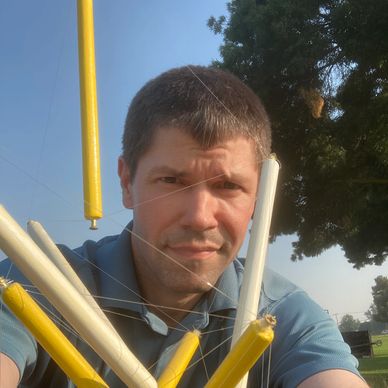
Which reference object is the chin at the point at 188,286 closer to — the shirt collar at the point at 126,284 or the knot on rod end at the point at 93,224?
the shirt collar at the point at 126,284

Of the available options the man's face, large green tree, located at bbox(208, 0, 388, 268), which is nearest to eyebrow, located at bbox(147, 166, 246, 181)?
the man's face

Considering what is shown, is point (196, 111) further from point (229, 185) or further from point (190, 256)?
point (190, 256)

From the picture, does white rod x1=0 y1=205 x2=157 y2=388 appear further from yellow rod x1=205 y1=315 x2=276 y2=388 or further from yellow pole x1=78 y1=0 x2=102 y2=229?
yellow pole x1=78 y1=0 x2=102 y2=229

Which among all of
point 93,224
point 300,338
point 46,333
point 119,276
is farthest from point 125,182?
point 46,333

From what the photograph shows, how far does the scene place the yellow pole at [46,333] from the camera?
0.66m

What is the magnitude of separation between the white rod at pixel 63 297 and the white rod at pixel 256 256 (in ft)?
0.72

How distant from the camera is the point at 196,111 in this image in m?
1.24

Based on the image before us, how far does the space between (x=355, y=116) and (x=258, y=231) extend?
628 cm

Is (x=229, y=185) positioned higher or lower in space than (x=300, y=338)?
A: higher

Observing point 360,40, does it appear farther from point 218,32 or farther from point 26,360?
point 26,360

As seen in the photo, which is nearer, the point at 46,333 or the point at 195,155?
the point at 46,333

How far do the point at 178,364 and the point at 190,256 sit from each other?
13.3 inches

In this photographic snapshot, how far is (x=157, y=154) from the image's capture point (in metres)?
1.19

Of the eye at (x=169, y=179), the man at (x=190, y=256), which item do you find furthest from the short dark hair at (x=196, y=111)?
the eye at (x=169, y=179)
